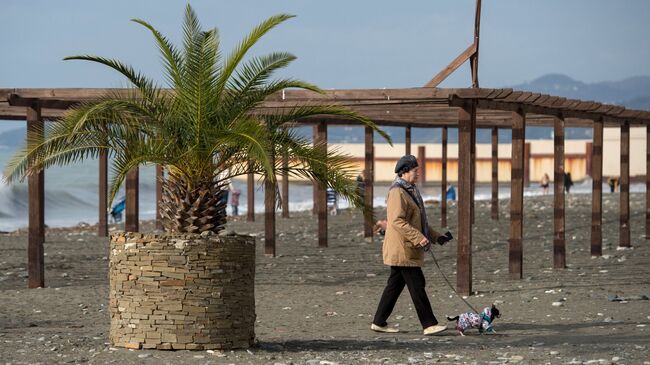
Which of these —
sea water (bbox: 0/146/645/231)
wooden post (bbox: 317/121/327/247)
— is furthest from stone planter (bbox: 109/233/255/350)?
sea water (bbox: 0/146/645/231)

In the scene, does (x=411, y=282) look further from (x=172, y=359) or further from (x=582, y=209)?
(x=582, y=209)

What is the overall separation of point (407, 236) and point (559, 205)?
7972 millimetres

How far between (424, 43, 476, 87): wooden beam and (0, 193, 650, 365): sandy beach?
9.13ft

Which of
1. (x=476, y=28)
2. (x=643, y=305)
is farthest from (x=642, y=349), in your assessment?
(x=476, y=28)

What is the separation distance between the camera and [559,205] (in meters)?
19.0

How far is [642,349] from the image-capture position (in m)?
10.8

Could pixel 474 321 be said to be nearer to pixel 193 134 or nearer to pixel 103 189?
pixel 193 134

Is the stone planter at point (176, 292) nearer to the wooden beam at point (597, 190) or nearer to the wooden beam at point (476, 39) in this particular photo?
the wooden beam at point (476, 39)

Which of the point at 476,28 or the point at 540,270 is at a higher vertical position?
the point at 476,28

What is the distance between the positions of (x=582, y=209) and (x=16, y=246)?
61.0ft

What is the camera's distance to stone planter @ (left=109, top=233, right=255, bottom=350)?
10.6 m

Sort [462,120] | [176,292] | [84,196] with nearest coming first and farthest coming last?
1. [176,292]
2. [462,120]
3. [84,196]

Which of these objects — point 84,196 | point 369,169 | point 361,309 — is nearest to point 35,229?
point 361,309

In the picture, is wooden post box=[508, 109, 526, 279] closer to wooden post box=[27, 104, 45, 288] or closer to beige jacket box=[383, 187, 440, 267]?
beige jacket box=[383, 187, 440, 267]
